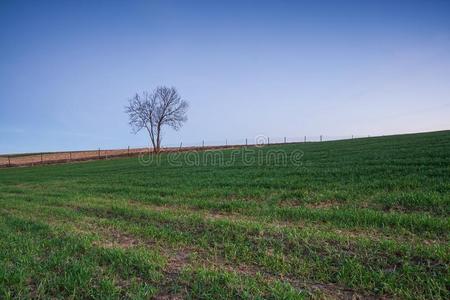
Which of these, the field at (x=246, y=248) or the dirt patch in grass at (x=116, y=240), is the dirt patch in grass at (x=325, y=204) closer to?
the field at (x=246, y=248)

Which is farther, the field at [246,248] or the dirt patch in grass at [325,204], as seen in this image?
the dirt patch in grass at [325,204]

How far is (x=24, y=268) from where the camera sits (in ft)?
16.1

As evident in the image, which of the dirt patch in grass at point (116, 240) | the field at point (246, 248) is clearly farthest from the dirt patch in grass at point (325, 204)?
the dirt patch in grass at point (116, 240)

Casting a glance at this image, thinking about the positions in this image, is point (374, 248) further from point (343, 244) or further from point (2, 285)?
point (2, 285)

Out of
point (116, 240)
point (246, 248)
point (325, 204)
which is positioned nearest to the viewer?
point (246, 248)

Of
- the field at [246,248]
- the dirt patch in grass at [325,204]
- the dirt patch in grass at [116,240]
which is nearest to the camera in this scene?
the field at [246,248]

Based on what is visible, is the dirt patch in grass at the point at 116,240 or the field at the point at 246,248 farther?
the dirt patch in grass at the point at 116,240

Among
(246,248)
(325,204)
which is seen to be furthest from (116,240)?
(325,204)

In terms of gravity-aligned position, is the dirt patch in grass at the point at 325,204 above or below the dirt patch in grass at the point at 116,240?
above

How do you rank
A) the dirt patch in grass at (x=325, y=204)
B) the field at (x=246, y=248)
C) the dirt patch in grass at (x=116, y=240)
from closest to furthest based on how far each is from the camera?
1. the field at (x=246, y=248)
2. the dirt patch in grass at (x=116, y=240)
3. the dirt patch in grass at (x=325, y=204)

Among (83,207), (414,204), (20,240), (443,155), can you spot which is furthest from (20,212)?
(443,155)

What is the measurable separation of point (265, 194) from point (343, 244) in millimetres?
5441

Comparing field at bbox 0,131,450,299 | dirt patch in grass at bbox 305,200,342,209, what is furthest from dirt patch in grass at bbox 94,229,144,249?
dirt patch in grass at bbox 305,200,342,209

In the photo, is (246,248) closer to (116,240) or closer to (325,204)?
(116,240)
